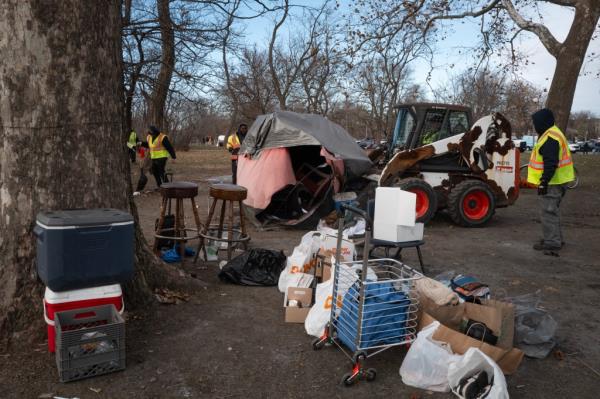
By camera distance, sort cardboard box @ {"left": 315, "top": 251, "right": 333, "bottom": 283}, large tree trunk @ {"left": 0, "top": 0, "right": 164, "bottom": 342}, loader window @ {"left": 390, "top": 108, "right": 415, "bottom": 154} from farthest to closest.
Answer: loader window @ {"left": 390, "top": 108, "right": 415, "bottom": 154} < cardboard box @ {"left": 315, "top": 251, "right": 333, "bottom": 283} < large tree trunk @ {"left": 0, "top": 0, "right": 164, "bottom": 342}

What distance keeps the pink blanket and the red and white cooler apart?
4.73 metres

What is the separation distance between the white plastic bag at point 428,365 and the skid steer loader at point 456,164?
5049mm

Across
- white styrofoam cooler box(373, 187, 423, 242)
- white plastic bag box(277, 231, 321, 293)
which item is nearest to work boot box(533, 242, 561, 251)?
white styrofoam cooler box(373, 187, 423, 242)

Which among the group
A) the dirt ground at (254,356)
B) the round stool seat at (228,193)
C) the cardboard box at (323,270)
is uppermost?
the round stool seat at (228,193)

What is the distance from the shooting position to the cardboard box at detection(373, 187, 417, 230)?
4277mm

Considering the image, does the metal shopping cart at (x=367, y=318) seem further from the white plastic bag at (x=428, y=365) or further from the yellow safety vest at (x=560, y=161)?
the yellow safety vest at (x=560, y=161)

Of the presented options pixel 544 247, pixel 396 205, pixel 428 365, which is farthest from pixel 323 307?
pixel 544 247

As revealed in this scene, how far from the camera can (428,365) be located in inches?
119

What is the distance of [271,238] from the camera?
7.41m

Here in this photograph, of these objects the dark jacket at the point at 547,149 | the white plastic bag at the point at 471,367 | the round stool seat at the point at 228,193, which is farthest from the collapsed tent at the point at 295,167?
the white plastic bag at the point at 471,367

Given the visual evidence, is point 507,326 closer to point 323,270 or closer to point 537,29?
point 323,270

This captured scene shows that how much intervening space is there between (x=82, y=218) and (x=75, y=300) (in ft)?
1.76

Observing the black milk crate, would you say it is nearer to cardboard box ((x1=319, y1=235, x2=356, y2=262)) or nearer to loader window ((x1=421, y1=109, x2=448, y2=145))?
cardboard box ((x1=319, y1=235, x2=356, y2=262))

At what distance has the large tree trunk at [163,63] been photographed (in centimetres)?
1040
